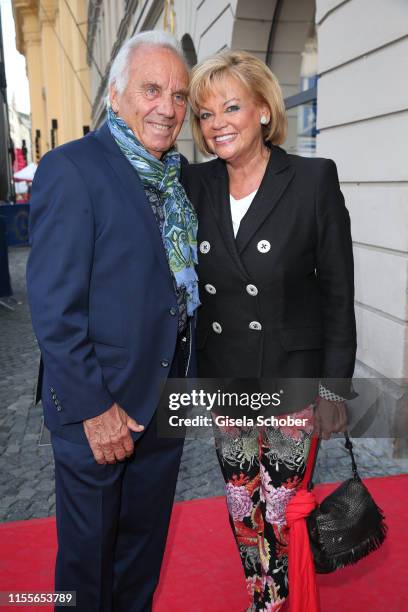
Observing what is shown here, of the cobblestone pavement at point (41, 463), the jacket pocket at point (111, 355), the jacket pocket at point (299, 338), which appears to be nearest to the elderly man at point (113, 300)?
the jacket pocket at point (111, 355)

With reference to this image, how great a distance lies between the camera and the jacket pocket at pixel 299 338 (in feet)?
6.93

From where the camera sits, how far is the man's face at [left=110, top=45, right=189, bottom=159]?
196cm

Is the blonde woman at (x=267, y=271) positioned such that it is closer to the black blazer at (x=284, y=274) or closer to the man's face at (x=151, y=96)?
the black blazer at (x=284, y=274)

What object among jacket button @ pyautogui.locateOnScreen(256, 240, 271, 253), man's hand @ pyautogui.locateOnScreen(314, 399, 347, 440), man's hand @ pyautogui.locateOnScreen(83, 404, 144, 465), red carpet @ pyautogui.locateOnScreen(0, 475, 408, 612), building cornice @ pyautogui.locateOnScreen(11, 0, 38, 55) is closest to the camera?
man's hand @ pyautogui.locateOnScreen(83, 404, 144, 465)

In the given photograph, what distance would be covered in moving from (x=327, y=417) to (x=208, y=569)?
3.68ft

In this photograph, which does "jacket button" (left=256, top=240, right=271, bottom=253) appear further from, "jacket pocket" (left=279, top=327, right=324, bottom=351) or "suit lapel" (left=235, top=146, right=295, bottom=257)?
"jacket pocket" (left=279, top=327, right=324, bottom=351)

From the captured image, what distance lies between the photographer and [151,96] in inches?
77.3

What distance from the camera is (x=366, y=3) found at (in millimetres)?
4207

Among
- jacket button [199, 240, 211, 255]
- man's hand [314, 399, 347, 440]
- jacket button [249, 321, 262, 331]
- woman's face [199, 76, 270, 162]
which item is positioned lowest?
man's hand [314, 399, 347, 440]

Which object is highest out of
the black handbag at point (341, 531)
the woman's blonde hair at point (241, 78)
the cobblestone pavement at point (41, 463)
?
the woman's blonde hair at point (241, 78)

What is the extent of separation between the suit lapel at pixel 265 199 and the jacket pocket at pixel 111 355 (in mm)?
545

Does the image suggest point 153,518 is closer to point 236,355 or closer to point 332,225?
point 236,355

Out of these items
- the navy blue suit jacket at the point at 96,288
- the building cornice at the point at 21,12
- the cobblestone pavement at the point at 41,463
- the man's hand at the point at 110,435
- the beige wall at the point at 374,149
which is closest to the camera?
the navy blue suit jacket at the point at 96,288

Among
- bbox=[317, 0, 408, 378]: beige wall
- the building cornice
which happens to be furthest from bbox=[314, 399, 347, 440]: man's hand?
the building cornice
